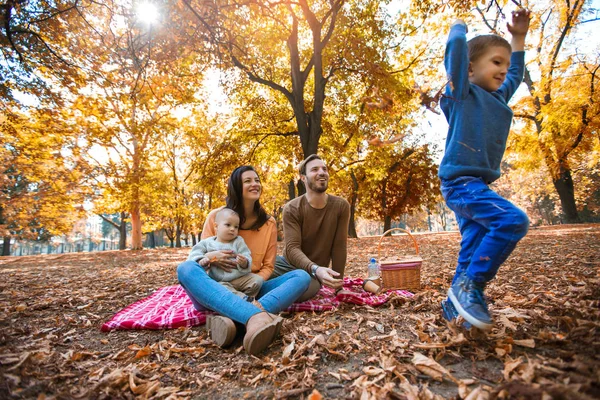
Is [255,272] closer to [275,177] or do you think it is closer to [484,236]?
[484,236]

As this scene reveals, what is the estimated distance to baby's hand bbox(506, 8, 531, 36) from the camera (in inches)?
95.3

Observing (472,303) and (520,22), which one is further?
(520,22)

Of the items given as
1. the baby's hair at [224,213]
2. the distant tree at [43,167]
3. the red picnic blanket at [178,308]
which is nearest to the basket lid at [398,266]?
the red picnic blanket at [178,308]

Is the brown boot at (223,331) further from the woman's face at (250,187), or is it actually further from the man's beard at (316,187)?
the man's beard at (316,187)

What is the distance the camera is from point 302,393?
5.65ft

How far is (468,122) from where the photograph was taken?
2.28 meters

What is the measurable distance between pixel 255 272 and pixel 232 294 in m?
0.87

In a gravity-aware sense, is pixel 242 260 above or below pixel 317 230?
below

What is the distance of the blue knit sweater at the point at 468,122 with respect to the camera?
2.20 m

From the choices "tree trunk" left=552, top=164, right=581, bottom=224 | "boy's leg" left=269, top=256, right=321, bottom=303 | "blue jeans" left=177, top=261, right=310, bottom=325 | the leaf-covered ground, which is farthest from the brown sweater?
"tree trunk" left=552, top=164, right=581, bottom=224

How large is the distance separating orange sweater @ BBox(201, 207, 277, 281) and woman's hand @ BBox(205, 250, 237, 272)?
0.45m

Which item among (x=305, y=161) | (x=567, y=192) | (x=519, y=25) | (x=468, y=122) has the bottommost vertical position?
(x=468, y=122)

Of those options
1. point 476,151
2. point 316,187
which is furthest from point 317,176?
point 476,151

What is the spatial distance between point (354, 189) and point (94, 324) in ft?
57.3
